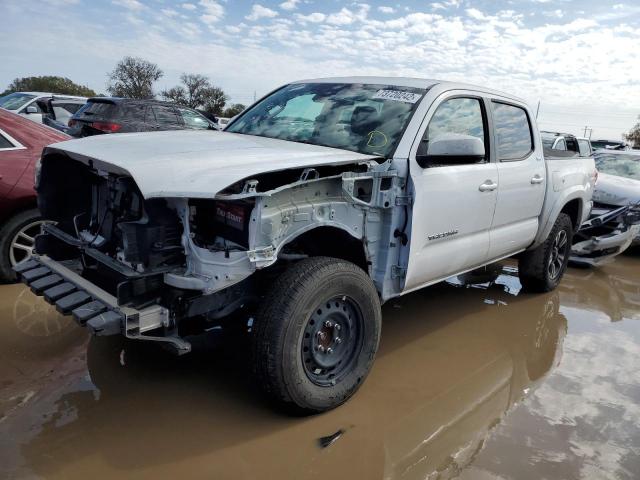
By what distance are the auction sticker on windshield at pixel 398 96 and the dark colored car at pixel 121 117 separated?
22.5ft

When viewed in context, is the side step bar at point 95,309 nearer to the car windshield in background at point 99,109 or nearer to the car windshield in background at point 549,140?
the car windshield in background at point 99,109

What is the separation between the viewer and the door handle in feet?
12.9

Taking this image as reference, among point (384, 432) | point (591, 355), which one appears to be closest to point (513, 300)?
point (591, 355)

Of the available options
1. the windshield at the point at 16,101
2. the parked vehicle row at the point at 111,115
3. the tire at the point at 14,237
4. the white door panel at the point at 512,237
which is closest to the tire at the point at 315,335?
the white door panel at the point at 512,237

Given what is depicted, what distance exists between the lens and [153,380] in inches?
130

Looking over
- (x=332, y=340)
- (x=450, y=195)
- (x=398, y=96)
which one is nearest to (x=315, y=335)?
(x=332, y=340)

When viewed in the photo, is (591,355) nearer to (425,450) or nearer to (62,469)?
(425,450)

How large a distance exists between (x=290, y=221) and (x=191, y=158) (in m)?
0.64

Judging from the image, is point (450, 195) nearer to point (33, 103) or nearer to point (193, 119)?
point (193, 119)

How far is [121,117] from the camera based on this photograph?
31.1 feet

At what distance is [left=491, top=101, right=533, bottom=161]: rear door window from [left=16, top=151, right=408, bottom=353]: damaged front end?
5.23 ft

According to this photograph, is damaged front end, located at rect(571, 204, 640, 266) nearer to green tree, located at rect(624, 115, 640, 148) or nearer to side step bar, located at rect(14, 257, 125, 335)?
side step bar, located at rect(14, 257, 125, 335)

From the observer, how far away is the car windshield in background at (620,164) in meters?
8.86

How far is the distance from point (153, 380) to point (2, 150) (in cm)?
274
